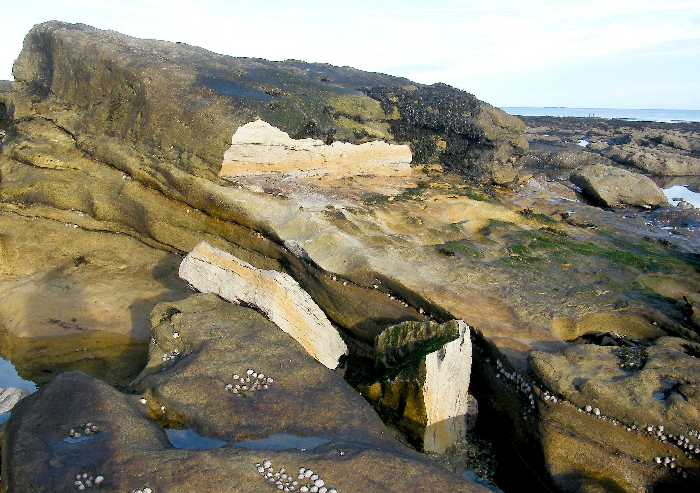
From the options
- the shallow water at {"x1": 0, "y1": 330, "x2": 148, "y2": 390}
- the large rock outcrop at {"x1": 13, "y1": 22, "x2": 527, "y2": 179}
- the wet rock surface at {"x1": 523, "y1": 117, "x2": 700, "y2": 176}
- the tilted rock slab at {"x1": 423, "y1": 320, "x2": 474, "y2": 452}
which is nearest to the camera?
the tilted rock slab at {"x1": 423, "y1": 320, "x2": 474, "y2": 452}

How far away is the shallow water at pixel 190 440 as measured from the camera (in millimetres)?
6020

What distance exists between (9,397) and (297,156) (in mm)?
7621

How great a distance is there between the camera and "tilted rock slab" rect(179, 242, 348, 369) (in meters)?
8.72

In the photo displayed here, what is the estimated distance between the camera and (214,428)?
6.27 m

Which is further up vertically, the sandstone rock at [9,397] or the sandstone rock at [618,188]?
the sandstone rock at [618,188]

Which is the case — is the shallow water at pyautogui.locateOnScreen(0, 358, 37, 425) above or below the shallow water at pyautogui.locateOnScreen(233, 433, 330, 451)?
below

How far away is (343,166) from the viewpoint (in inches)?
529

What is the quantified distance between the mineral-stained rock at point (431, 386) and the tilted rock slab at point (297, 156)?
6.11 m

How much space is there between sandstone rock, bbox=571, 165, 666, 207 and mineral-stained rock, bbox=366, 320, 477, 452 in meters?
12.2

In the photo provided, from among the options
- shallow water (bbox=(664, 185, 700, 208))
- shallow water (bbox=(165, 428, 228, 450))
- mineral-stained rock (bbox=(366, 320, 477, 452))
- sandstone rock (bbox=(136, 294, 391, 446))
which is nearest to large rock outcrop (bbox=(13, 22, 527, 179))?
sandstone rock (bbox=(136, 294, 391, 446))

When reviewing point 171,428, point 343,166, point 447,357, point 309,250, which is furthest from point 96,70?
point 447,357

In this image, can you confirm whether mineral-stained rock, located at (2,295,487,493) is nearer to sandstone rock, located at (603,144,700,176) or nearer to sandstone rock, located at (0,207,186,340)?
sandstone rock, located at (0,207,186,340)

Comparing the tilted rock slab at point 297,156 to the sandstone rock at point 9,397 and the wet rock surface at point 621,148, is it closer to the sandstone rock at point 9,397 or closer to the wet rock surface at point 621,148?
the sandstone rock at point 9,397

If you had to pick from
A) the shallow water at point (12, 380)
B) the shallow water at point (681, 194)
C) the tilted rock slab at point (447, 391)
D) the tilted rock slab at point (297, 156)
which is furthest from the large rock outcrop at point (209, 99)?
the shallow water at point (681, 194)
